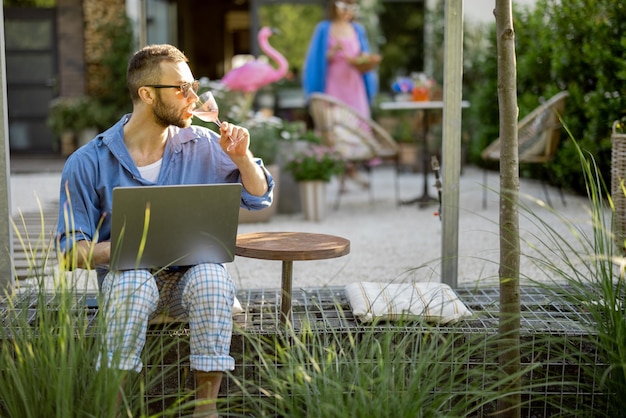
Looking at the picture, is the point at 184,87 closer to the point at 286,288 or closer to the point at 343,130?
the point at 286,288

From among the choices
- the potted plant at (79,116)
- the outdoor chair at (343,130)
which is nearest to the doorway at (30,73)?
the potted plant at (79,116)

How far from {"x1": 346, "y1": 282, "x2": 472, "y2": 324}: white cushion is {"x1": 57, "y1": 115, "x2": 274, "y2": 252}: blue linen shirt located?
46cm

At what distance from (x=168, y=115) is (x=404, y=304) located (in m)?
0.96

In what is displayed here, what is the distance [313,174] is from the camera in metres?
6.04

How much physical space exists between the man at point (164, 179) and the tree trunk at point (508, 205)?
0.76 m

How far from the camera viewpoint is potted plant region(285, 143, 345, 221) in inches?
237

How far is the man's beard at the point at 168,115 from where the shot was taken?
2.50 m

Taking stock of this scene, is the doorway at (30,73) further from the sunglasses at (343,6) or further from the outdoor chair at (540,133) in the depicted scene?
the outdoor chair at (540,133)

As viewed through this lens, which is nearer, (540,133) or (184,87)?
(184,87)

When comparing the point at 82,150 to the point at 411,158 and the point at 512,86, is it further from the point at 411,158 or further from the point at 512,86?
the point at 411,158

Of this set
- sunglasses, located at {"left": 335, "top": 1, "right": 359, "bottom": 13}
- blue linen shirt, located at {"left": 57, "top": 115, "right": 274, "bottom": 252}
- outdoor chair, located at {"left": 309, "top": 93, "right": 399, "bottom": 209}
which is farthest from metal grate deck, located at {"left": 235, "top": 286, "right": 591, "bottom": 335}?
sunglasses, located at {"left": 335, "top": 1, "right": 359, "bottom": 13}

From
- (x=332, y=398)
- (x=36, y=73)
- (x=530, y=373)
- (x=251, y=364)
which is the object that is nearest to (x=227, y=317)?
(x=251, y=364)

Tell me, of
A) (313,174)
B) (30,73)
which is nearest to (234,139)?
(313,174)

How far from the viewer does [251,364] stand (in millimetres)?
2412
